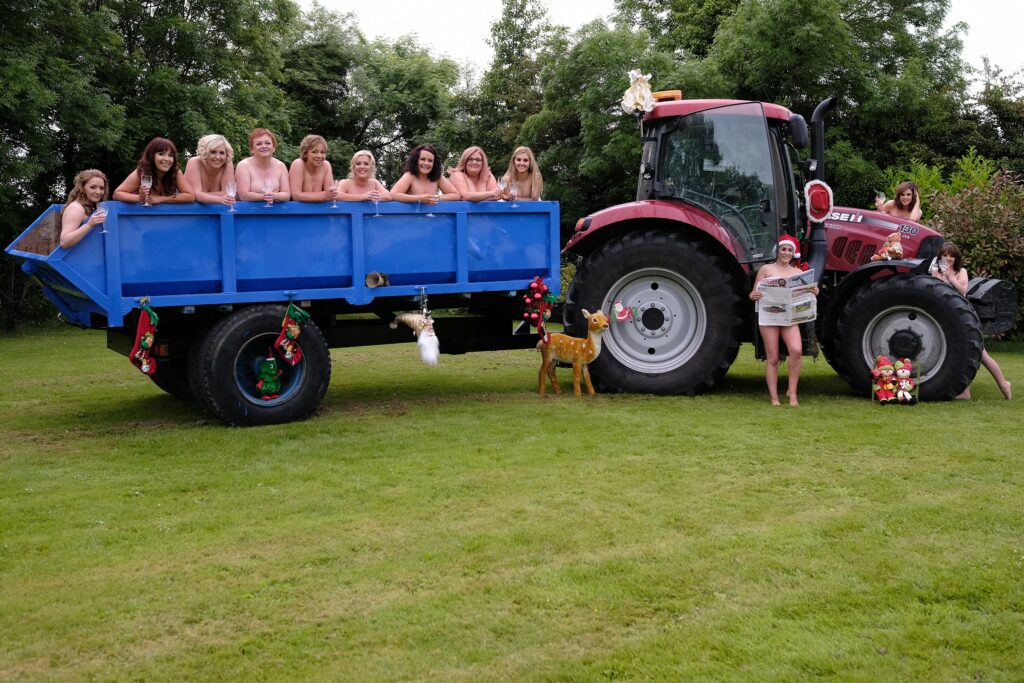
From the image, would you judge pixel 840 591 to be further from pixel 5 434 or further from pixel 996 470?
pixel 5 434

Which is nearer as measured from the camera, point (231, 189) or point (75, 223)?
point (75, 223)

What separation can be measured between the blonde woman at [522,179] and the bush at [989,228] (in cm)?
709

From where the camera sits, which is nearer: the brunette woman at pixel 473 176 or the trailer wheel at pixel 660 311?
the brunette woman at pixel 473 176

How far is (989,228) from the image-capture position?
13750 mm

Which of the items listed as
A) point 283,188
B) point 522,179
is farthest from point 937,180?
point 283,188

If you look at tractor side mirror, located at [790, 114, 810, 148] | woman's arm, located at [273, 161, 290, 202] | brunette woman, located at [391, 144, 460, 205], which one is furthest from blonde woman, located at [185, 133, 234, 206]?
tractor side mirror, located at [790, 114, 810, 148]

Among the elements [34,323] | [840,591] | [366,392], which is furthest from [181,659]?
A: [34,323]

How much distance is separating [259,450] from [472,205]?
9.08 feet

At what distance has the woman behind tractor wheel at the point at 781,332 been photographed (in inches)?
335

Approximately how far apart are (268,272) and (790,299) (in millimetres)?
4104

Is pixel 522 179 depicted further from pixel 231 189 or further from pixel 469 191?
pixel 231 189

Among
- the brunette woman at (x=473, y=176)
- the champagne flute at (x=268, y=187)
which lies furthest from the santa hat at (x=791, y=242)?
the champagne flute at (x=268, y=187)

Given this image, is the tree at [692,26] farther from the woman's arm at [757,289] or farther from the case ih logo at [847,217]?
the woman's arm at [757,289]

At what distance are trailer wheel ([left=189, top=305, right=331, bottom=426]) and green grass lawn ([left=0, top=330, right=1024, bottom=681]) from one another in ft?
0.87
